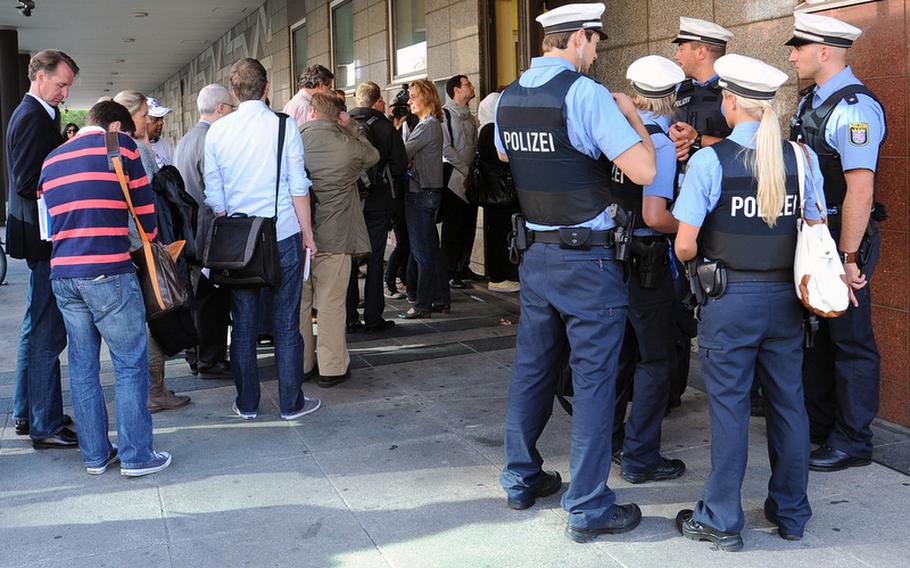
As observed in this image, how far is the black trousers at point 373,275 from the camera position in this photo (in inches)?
275

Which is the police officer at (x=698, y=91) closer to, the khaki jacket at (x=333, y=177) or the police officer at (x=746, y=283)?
the police officer at (x=746, y=283)

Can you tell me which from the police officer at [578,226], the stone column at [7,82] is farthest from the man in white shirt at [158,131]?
the stone column at [7,82]

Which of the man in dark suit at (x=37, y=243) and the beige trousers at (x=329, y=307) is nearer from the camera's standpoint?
the man in dark suit at (x=37, y=243)

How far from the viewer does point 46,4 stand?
1780cm

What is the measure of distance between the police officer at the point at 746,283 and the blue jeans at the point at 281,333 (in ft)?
7.59

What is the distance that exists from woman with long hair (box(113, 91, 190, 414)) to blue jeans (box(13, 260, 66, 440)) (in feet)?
1.98

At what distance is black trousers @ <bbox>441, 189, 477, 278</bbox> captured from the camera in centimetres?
875

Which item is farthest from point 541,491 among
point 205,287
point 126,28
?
point 126,28

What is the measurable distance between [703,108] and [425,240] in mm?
3718

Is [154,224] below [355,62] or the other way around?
below

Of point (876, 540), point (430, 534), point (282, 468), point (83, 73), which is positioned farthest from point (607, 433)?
point (83, 73)

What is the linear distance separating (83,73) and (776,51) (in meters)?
32.4

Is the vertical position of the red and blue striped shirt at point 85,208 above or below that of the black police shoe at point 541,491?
above

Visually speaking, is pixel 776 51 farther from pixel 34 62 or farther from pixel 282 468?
pixel 34 62
